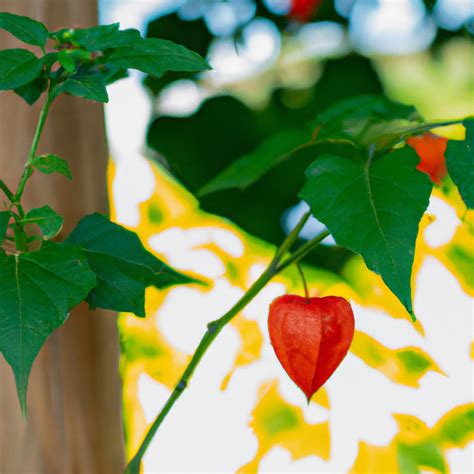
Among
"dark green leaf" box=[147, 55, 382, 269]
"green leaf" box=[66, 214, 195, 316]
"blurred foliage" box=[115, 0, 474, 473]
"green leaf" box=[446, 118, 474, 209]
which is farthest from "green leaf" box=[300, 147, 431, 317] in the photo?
"dark green leaf" box=[147, 55, 382, 269]

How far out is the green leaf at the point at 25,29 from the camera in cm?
51

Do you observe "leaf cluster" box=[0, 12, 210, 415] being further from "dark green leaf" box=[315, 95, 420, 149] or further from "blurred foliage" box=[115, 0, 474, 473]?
"blurred foliage" box=[115, 0, 474, 473]

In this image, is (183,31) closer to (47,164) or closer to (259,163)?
(259,163)

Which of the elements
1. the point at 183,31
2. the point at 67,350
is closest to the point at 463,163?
the point at 67,350

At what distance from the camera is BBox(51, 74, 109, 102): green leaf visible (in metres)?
0.49

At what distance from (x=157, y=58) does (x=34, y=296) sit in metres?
0.16

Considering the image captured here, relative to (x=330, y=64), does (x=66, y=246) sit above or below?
below

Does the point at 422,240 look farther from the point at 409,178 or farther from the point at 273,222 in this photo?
the point at 409,178

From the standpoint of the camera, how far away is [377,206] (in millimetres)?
502

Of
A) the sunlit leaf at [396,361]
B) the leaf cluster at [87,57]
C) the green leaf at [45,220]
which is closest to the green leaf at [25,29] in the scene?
the leaf cluster at [87,57]

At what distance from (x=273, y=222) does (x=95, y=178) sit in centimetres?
69

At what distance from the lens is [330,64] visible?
4.88ft

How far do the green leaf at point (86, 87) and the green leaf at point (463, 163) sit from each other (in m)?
0.22

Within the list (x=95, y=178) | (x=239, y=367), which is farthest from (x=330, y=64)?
(x=95, y=178)
